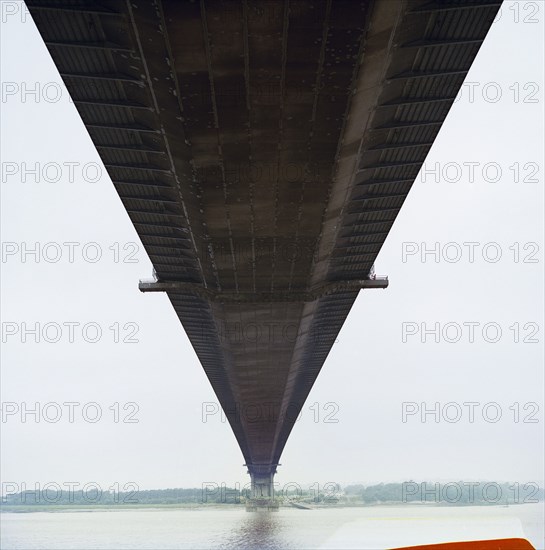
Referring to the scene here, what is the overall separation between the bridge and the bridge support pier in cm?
9048

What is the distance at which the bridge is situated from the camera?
64.0ft

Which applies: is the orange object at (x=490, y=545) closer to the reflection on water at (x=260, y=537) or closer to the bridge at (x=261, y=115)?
the bridge at (x=261, y=115)

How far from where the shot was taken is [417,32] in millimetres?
21125

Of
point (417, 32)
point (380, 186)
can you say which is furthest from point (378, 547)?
point (417, 32)

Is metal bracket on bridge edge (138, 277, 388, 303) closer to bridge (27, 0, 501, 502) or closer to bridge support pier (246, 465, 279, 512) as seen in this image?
bridge (27, 0, 501, 502)

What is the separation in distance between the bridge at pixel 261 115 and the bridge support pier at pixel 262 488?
90.5 metres

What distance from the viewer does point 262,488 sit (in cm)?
13275

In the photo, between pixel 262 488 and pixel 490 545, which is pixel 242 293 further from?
pixel 262 488

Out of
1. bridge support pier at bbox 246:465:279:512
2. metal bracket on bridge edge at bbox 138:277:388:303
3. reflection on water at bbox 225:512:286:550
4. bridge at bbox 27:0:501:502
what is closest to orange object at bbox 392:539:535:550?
bridge at bbox 27:0:501:502

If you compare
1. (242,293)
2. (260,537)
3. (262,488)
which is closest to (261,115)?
(242,293)

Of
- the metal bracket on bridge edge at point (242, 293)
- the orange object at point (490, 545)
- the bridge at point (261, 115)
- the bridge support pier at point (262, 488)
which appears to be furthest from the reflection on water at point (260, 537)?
the orange object at point (490, 545)

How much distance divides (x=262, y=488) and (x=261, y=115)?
A: 116240mm

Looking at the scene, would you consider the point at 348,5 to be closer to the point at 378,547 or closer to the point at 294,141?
the point at 294,141

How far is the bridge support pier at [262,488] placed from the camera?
421ft
